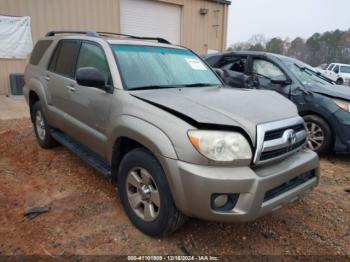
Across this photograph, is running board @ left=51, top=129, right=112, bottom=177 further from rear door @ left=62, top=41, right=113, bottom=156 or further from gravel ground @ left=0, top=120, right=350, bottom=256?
gravel ground @ left=0, top=120, right=350, bottom=256

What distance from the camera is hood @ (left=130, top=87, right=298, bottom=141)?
2.26 metres

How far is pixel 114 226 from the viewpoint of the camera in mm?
2793

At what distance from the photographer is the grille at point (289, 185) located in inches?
90.8

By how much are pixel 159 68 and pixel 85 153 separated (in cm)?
138

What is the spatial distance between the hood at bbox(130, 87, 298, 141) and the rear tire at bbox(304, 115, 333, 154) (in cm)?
207

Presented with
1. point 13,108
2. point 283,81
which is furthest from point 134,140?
point 13,108

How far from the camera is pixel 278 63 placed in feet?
17.9

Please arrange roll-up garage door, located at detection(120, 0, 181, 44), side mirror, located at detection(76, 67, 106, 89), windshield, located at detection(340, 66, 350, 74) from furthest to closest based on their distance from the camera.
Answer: windshield, located at detection(340, 66, 350, 74) → roll-up garage door, located at detection(120, 0, 181, 44) → side mirror, located at detection(76, 67, 106, 89)

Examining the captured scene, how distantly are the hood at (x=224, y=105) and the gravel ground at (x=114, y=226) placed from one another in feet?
3.57

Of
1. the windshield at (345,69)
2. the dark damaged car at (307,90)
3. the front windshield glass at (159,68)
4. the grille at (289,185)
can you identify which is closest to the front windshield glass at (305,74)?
the dark damaged car at (307,90)

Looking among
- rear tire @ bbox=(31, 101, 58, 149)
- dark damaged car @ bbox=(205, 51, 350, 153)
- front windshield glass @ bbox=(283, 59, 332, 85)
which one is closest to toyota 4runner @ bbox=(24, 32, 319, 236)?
rear tire @ bbox=(31, 101, 58, 149)

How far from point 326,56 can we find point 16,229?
52.2 m

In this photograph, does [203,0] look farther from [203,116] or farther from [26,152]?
[203,116]

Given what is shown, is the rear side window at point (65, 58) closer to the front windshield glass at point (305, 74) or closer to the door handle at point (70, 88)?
the door handle at point (70, 88)
